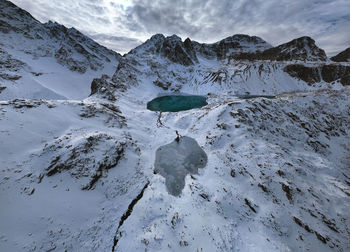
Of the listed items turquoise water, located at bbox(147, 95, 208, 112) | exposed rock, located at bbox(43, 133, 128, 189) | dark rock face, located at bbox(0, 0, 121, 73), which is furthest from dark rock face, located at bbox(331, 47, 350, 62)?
dark rock face, located at bbox(0, 0, 121, 73)

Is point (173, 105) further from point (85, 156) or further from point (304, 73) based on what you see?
point (304, 73)

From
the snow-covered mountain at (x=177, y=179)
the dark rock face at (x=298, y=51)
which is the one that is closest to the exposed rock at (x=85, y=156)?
the snow-covered mountain at (x=177, y=179)

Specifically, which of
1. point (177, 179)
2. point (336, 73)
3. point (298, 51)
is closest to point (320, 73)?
point (336, 73)

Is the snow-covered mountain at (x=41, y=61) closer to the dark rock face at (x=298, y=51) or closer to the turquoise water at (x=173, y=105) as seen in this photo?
the turquoise water at (x=173, y=105)

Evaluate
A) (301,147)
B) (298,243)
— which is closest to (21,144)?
(298,243)

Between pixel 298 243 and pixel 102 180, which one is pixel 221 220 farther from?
pixel 102 180

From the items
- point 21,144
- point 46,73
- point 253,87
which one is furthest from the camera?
point 253,87
